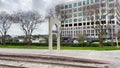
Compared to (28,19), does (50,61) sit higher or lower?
lower

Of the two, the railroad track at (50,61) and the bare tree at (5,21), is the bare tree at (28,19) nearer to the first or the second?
the bare tree at (5,21)

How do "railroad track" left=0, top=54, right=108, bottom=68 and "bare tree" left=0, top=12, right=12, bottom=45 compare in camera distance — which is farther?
"bare tree" left=0, top=12, right=12, bottom=45

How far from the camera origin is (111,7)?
122 feet

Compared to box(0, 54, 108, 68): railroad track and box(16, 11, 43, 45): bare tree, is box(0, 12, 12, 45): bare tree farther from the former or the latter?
box(0, 54, 108, 68): railroad track

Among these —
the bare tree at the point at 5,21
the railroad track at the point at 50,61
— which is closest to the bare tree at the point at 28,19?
the bare tree at the point at 5,21

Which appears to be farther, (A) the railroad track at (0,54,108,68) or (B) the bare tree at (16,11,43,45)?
(B) the bare tree at (16,11,43,45)

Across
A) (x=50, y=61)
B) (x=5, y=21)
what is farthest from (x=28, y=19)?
(x=50, y=61)

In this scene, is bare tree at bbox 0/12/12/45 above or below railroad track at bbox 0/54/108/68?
above

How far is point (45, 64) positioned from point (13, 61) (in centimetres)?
88

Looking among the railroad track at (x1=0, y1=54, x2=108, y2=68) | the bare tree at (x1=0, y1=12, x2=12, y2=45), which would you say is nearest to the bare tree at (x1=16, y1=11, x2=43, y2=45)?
the bare tree at (x1=0, y1=12, x2=12, y2=45)

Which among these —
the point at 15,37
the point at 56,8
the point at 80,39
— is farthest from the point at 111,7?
the point at 15,37

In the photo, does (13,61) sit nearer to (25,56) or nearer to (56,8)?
(25,56)

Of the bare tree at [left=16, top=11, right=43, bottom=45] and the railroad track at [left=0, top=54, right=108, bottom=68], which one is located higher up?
the bare tree at [left=16, top=11, right=43, bottom=45]

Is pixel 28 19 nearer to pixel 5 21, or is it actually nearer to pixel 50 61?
pixel 5 21
